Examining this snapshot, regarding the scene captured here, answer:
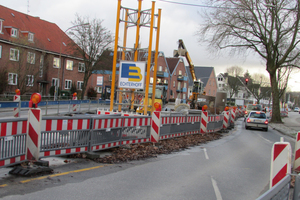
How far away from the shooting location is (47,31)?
48.0m

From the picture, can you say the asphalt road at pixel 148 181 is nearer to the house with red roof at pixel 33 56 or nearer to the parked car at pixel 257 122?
the parked car at pixel 257 122

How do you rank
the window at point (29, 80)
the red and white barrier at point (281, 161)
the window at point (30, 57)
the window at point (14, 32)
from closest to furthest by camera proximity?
the red and white barrier at point (281, 161)
the window at point (30, 57)
the window at point (29, 80)
the window at point (14, 32)

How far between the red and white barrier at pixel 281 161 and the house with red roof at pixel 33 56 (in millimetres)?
30707

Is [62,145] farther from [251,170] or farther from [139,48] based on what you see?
[139,48]

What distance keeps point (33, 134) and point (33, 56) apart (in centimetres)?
3137

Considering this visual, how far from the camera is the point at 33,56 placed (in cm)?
3512

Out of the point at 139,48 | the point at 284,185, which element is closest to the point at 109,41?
the point at 139,48

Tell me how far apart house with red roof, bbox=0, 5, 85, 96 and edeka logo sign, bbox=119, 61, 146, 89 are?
19.9 m

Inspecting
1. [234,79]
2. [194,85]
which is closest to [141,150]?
[194,85]

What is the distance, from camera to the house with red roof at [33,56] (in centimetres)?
3403

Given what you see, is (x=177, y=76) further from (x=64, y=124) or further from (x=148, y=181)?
(x=148, y=181)

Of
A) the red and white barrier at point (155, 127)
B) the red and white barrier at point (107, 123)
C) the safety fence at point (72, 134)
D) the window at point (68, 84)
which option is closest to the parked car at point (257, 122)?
the safety fence at point (72, 134)

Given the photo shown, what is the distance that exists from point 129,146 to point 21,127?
4.42 m

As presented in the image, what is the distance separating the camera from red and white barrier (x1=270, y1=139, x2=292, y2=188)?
4.32m
